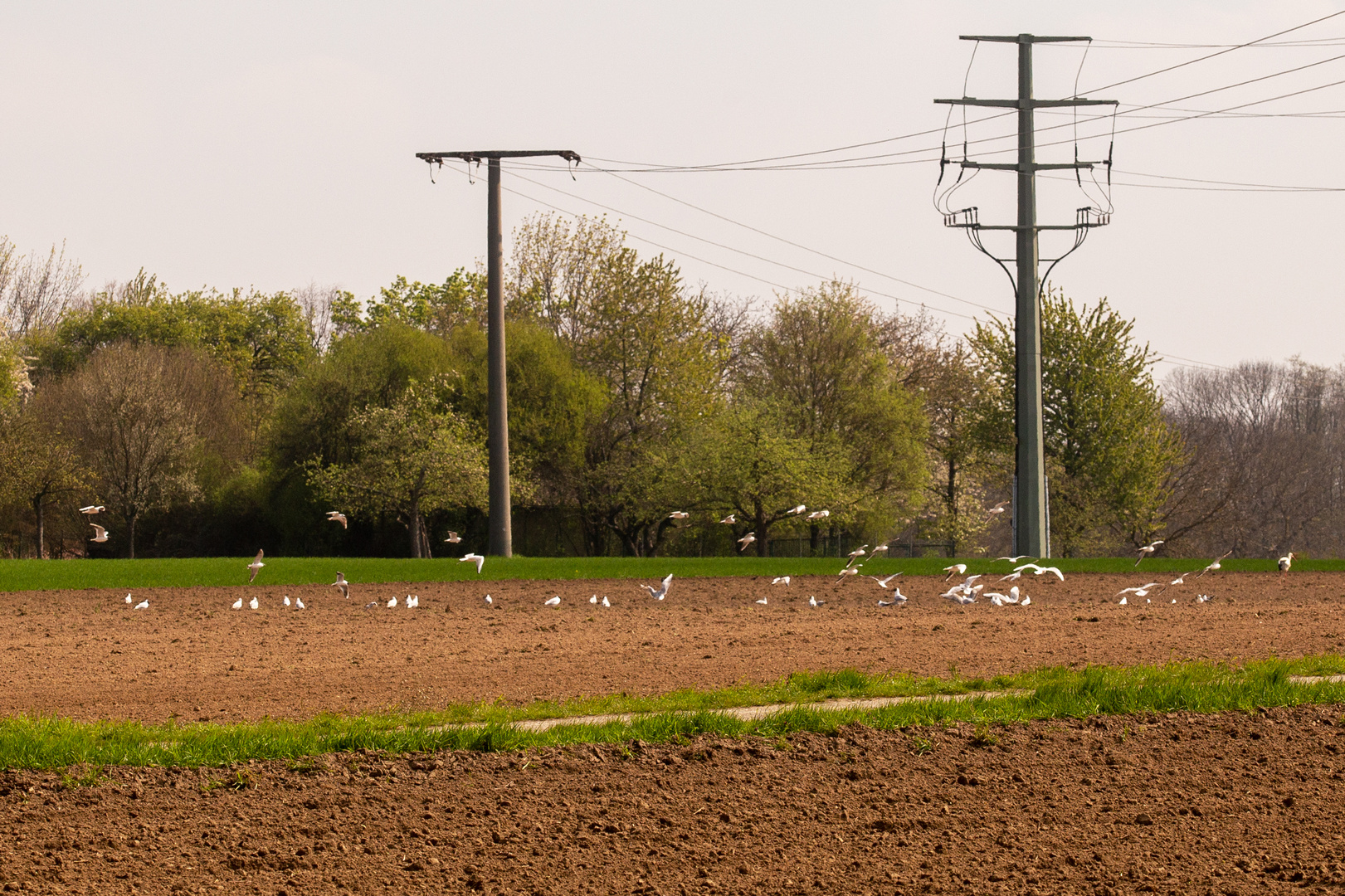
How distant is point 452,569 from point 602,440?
58.7 ft

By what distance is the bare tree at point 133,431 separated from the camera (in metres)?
42.9

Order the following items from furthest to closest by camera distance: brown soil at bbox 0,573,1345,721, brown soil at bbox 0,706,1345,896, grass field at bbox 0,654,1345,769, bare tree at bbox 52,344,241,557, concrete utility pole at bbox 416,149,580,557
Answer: bare tree at bbox 52,344,241,557 → concrete utility pole at bbox 416,149,580,557 → brown soil at bbox 0,573,1345,721 → grass field at bbox 0,654,1345,769 → brown soil at bbox 0,706,1345,896

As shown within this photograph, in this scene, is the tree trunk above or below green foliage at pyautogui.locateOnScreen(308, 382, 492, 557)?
below

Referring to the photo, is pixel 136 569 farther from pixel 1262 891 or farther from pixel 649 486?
pixel 1262 891

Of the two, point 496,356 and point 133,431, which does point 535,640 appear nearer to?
point 496,356

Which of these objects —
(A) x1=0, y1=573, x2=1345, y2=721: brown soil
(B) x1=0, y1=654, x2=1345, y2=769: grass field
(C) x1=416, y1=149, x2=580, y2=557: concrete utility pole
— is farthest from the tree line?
(B) x1=0, y1=654, x2=1345, y2=769: grass field

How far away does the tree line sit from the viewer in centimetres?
4000

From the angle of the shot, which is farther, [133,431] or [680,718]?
[133,431]

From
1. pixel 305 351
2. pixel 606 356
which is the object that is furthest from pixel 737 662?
pixel 305 351

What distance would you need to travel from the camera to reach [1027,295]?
95.7 feet

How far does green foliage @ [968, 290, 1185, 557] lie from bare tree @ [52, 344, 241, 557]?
104 ft

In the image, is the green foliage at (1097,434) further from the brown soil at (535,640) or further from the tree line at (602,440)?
the brown soil at (535,640)

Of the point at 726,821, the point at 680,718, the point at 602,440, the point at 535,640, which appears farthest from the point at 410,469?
the point at 726,821

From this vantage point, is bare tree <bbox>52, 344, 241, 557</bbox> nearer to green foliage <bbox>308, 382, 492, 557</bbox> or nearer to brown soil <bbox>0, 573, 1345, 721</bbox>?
green foliage <bbox>308, 382, 492, 557</bbox>
